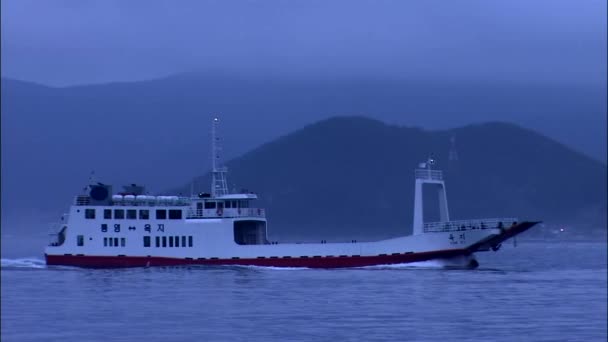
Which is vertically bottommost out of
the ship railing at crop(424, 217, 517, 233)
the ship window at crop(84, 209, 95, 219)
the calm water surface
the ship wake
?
the calm water surface

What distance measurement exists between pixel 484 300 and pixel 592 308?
5.36 meters

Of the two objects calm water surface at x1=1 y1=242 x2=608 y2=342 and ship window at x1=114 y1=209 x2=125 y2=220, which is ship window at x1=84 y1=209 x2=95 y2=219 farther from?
calm water surface at x1=1 y1=242 x2=608 y2=342

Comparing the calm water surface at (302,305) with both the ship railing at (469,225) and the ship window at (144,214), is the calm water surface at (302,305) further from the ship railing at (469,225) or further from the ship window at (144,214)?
the ship window at (144,214)

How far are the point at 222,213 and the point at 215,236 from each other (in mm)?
1707

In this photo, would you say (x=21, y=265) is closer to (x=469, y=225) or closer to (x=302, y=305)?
(x=469, y=225)

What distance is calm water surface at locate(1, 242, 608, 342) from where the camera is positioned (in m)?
39.9

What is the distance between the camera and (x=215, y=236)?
75.5 m

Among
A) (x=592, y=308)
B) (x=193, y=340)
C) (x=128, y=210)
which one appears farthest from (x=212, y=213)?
(x=193, y=340)

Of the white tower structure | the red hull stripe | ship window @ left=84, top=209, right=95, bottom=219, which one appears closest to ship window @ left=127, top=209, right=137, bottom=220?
ship window @ left=84, top=209, right=95, bottom=219

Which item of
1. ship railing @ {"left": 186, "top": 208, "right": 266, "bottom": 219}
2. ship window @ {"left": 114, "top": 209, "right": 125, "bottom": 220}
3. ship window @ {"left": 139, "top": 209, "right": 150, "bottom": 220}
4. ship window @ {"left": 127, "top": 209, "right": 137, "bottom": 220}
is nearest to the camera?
ship railing @ {"left": 186, "top": 208, "right": 266, "bottom": 219}

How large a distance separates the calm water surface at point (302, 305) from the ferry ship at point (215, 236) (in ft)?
4.76

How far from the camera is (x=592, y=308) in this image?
49.3 meters

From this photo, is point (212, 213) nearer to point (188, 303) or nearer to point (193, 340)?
point (188, 303)

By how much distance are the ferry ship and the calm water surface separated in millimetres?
1450
